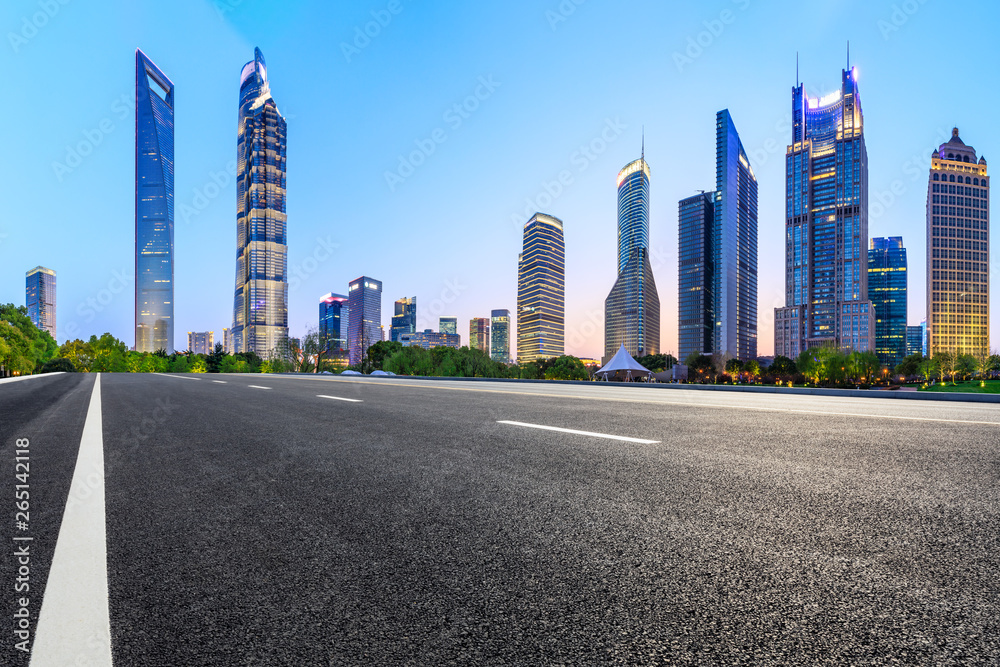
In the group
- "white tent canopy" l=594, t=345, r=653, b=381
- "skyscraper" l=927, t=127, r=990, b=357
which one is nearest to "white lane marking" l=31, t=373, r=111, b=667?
"white tent canopy" l=594, t=345, r=653, b=381

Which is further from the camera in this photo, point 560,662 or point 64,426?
point 64,426

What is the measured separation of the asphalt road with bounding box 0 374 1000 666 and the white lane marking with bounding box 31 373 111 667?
2.3 inches

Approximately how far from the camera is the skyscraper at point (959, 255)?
17662cm

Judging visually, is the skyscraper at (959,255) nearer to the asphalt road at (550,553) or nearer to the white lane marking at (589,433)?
the white lane marking at (589,433)

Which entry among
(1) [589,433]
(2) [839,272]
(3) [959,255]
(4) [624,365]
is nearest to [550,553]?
(1) [589,433]

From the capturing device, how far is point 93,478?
3.70m

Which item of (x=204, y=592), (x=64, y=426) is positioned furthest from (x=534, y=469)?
(x=64, y=426)

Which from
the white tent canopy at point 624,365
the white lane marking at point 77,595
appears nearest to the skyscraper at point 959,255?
the white tent canopy at point 624,365

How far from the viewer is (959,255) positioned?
178 meters

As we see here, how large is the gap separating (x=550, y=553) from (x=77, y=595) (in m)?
1.83

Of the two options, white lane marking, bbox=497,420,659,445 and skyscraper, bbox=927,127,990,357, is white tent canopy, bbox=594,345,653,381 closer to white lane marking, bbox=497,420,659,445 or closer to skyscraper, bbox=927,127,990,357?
white lane marking, bbox=497,420,659,445

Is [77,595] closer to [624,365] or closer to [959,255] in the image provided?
[624,365]

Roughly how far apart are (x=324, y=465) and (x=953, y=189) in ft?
823

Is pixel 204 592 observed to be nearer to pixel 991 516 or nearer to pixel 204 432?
pixel 991 516
